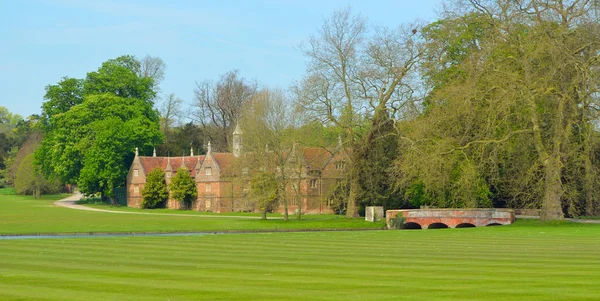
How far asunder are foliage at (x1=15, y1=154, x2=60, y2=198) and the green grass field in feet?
293

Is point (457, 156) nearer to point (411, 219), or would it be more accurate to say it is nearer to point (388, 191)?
point (411, 219)

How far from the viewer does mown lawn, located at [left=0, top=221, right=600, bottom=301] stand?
1432 cm

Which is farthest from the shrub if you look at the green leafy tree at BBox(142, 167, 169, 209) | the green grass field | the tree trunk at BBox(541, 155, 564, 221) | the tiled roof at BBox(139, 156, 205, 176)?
the green leafy tree at BBox(142, 167, 169, 209)

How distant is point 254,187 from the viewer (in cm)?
6119

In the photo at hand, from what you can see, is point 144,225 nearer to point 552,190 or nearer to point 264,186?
point 264,186

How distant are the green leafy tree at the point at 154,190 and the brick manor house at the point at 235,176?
1.36 meters

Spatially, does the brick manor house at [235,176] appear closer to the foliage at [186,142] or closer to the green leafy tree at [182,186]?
the green leafy tree at [182,186]

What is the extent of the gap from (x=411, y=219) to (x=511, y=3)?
16265 mm

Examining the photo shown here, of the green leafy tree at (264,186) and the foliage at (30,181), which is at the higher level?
the foliage at (30,181)

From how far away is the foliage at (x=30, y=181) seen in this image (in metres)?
113

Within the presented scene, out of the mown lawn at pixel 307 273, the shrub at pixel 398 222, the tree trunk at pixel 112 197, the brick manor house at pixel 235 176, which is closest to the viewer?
the mown lawn at pixel 307 273

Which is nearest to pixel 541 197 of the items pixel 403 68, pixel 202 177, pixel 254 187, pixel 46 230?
pixel 403 68

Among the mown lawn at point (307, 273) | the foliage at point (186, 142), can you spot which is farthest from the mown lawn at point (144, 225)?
the foliage at point (186, 142)

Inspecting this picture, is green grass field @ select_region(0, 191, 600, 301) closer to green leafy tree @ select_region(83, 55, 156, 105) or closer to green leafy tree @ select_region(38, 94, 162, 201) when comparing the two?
green leafy tree @ select_region(38, 94, 162, 201)
